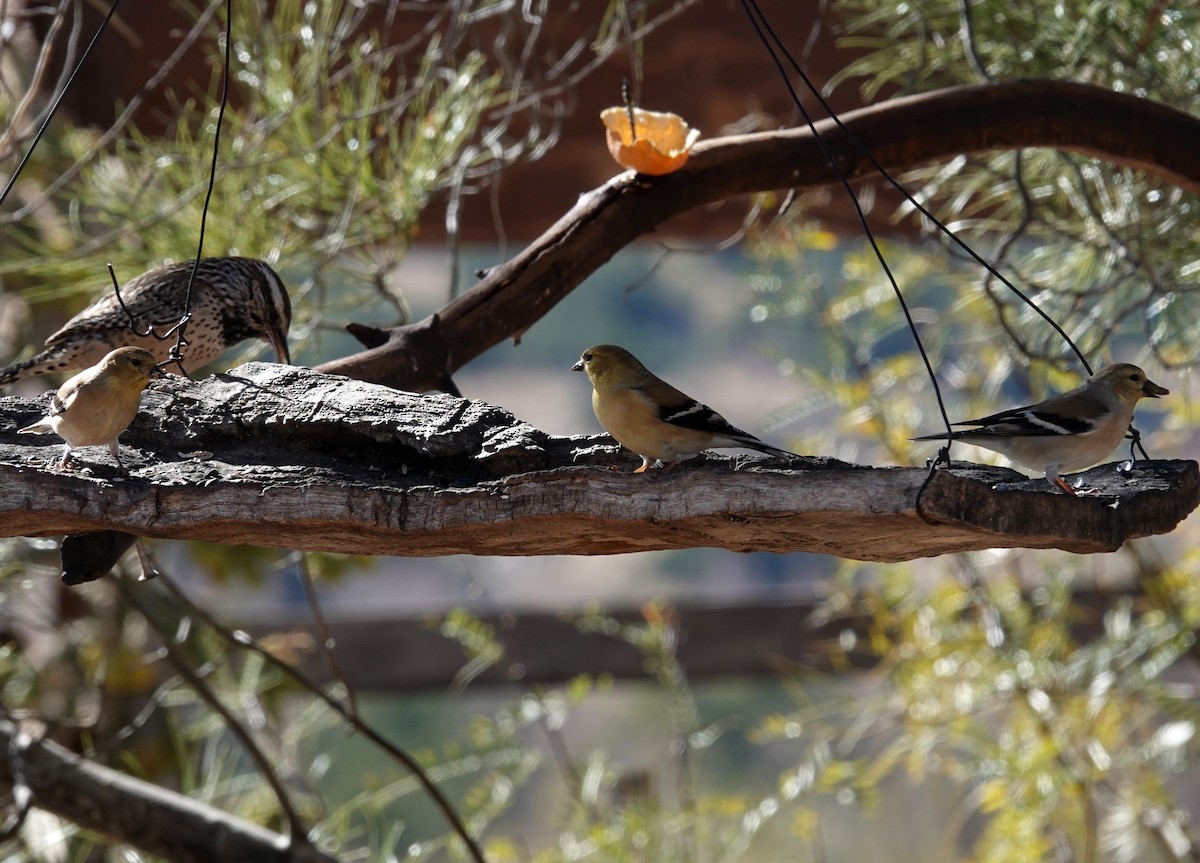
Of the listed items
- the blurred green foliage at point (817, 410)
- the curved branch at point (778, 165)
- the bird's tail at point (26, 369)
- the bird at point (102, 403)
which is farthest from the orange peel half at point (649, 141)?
the bird's tail at point (26, 369)

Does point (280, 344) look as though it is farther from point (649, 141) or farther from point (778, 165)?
point (778, 165)

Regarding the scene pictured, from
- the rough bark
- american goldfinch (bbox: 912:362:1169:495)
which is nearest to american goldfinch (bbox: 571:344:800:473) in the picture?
american goldfinch (bbox: 912:362:1169:495)

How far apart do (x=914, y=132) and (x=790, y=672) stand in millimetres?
1540

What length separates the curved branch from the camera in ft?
5.64

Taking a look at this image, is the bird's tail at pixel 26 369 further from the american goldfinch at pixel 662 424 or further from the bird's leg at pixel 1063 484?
the bird's leg at pixel 1063 484

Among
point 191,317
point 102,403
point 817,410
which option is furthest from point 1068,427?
point 817,410

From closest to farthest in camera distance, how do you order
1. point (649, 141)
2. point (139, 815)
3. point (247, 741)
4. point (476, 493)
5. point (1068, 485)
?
point (476, 493) → point (1068, 485) → point (649, 141) → point (247, 741) → point (139, 815)

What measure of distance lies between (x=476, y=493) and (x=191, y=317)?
1153 millimetres

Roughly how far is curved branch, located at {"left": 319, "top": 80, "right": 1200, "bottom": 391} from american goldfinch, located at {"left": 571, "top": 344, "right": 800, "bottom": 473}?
1.59 feet

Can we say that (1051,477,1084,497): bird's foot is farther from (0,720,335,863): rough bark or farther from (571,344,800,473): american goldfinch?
(0,720,335,863): rough bark

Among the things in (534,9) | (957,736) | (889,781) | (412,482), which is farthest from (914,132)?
(889,781)

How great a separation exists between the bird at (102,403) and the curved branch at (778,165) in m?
0.48

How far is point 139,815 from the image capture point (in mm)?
1929

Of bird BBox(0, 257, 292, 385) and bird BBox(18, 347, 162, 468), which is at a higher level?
bird BBox(0, 257, 292, 385)
